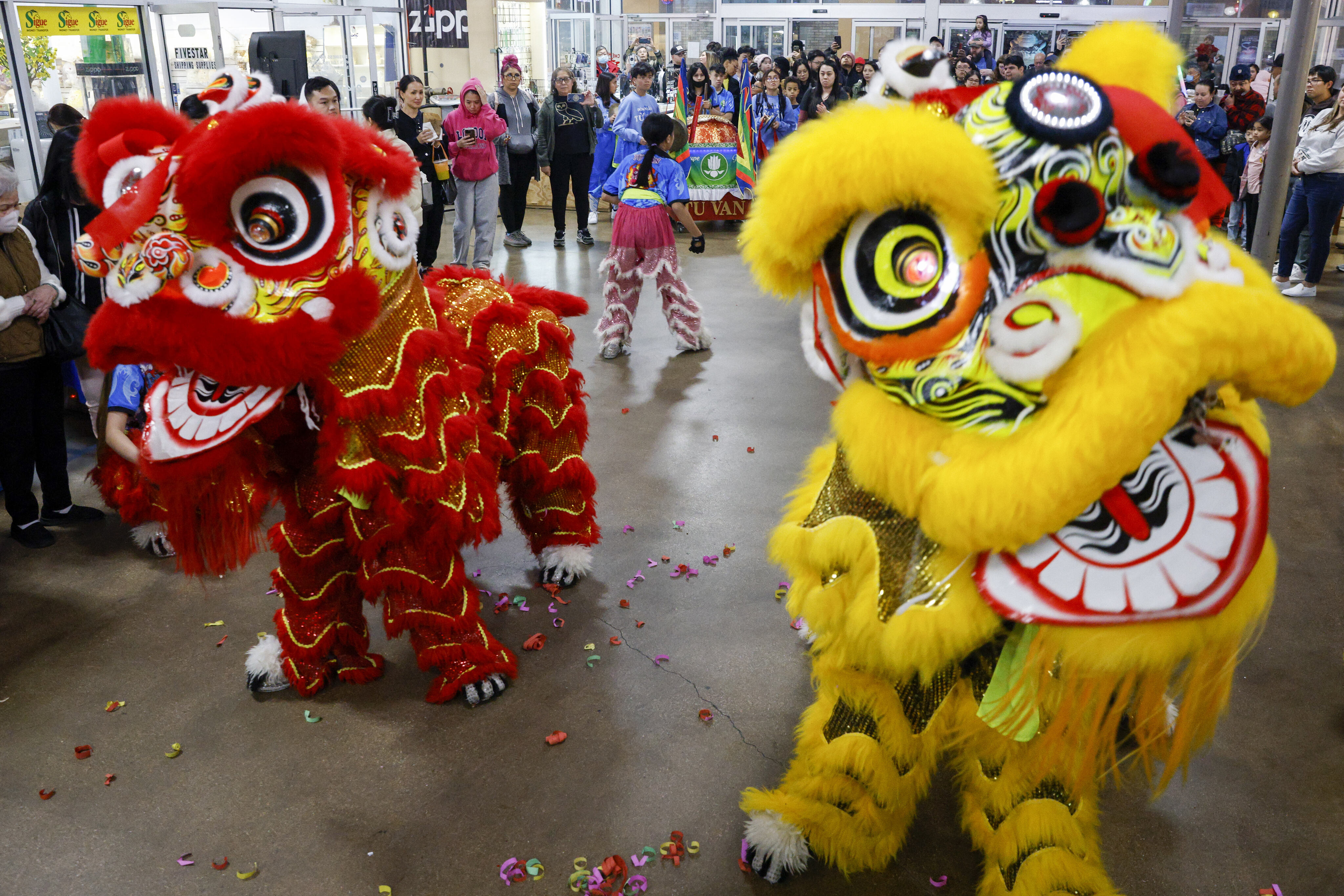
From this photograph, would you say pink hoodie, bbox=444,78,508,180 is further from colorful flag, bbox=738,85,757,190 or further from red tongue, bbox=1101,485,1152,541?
red tongue, bbox=1101,485,1152,541

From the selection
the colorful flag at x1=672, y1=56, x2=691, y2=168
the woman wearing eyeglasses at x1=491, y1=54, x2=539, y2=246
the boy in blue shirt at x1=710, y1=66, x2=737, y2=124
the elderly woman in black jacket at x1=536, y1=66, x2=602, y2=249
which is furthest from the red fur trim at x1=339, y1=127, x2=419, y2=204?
the boy in blue shirt at x1=710, y1=66, x2=737, y2=124

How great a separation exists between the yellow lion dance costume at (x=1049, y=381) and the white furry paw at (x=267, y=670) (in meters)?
1.68

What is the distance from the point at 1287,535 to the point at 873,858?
2.42 metres

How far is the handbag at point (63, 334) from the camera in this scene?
3.32 meters

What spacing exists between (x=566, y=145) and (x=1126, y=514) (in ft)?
26.2

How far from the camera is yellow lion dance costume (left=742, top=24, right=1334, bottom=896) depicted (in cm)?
129

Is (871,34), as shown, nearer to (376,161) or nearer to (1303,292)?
(1303,292)

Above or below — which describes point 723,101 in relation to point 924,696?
above

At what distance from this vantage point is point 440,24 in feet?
31.5

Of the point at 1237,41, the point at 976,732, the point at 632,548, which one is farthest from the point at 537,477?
the point at 1237,41

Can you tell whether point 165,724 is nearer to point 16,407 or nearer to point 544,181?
point 16,407

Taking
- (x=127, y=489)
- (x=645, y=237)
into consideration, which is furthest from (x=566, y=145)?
(x=127, y=489)

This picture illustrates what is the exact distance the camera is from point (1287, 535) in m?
3.49

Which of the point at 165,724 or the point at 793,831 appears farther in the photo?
the point at 165,724
